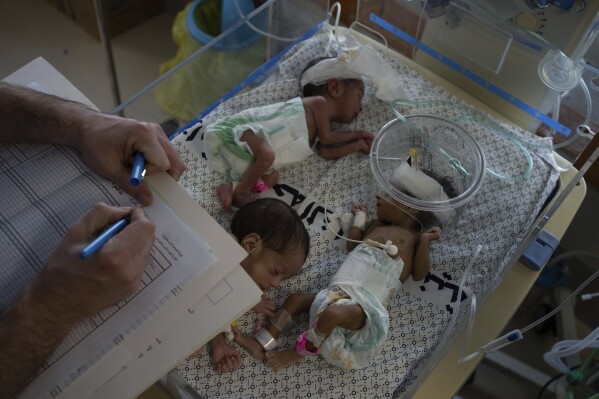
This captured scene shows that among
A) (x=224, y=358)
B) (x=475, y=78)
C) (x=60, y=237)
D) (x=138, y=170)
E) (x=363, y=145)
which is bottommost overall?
(x=224, y=358)

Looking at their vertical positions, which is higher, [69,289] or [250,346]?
[69,289]

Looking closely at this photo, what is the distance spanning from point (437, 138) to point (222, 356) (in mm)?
815

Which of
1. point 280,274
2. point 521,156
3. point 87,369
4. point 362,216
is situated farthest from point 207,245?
point 521,156

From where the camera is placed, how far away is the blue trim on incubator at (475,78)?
156cm

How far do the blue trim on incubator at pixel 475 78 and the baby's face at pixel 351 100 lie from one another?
230mm

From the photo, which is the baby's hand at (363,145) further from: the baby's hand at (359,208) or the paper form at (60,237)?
the paper form at (60,237)

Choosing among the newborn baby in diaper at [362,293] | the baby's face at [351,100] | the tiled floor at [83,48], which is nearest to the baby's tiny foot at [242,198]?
the newborn baby in diaper at [362,293]

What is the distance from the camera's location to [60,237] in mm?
1021

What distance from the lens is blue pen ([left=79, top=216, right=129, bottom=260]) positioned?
83cm

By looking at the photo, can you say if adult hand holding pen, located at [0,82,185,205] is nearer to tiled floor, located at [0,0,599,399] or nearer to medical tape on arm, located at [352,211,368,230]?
medical tape on arm, located at [352,211,368,230]

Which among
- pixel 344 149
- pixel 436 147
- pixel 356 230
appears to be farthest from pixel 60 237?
pixel 436 147

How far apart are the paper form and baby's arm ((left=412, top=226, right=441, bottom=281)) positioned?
599mm

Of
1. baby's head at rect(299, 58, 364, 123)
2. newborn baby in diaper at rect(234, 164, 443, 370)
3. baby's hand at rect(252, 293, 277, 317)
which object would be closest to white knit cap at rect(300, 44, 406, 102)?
baby's head at rect(299, 58, 364, 123)

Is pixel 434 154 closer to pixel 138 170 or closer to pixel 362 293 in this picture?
pixel 362 293
